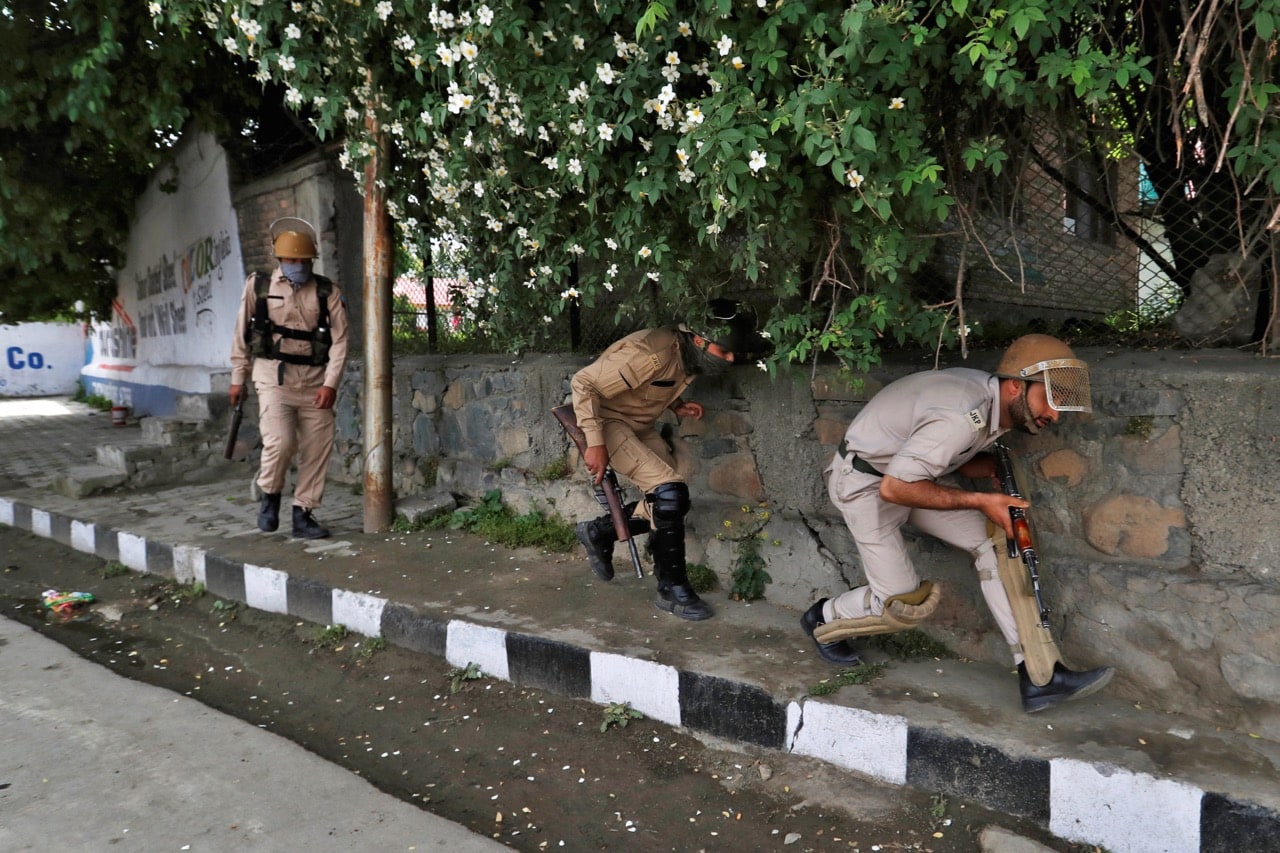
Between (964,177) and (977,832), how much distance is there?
2374 mm

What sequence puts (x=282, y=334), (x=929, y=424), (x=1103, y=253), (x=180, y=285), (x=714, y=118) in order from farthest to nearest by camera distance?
(x=180, y=285), (x=282, y=334), (x=1103, y=253), (x=929, y=424), (x=714, y=118)

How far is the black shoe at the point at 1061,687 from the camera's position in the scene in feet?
9.66

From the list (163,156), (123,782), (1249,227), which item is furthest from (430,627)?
(163,156)

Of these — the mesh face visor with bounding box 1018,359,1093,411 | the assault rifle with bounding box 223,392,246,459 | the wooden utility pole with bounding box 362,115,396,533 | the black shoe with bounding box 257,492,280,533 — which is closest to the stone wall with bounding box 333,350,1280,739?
the mesh face visor with bounding box 1018,359,1093,411

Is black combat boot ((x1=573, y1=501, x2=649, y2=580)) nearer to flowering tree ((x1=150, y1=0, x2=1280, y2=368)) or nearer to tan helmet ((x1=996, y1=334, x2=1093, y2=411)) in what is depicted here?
flowering tree ((x1=150, y1=0, x2=1280, y2=368))

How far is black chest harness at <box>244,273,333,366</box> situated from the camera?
5.57 m

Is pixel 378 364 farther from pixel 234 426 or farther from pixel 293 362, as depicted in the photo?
pixel 234 426

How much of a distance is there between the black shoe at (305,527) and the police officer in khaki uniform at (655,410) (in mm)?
2230

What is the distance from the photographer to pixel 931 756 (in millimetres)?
2945

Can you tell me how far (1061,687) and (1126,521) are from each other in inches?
26.8

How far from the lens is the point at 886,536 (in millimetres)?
3338

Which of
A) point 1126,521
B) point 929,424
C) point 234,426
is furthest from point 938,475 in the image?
point 234,426

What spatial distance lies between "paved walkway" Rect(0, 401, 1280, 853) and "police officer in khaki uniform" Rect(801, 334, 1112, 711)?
24 cm

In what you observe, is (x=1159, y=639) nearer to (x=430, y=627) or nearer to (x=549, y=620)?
(x=549, y=620)
